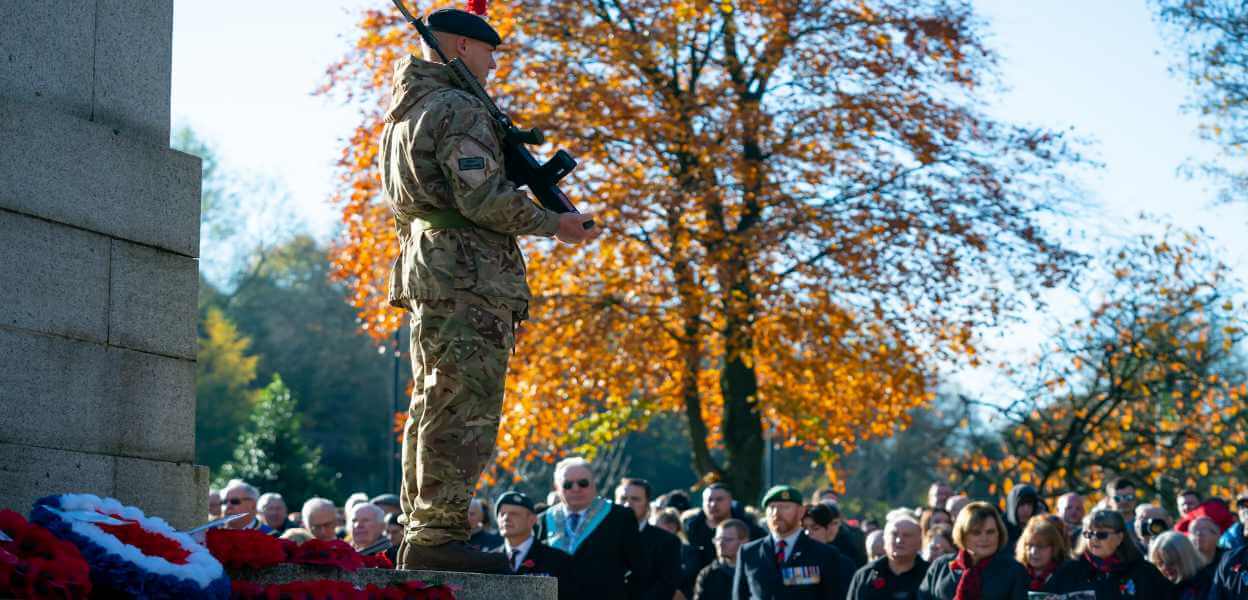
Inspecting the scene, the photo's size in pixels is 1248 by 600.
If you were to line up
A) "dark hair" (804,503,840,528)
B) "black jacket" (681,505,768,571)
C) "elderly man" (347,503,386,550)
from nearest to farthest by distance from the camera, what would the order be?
1. "elderly man" (347,503,386,550)
2. "dark hair" (804,503,840,528)
3. "black jacket" (681,505,768,571)

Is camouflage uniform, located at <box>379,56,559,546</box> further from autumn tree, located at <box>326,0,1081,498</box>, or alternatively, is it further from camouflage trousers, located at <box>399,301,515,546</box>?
autumn tree, located at <box>326,0,1081,498</box>

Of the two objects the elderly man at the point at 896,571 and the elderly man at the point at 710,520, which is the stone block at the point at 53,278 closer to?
the elderly man at the point at 896,571

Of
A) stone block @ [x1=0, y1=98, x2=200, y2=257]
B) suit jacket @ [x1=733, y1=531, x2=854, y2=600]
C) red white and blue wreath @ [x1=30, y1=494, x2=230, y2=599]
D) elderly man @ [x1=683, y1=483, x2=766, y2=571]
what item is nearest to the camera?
red white and blue wreath @ [x1=30, y1=494, x2=230, y2=599]

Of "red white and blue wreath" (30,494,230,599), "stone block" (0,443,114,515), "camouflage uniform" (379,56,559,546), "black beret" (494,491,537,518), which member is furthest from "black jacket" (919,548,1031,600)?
"red white and blue wreath" (30,494,230,599)

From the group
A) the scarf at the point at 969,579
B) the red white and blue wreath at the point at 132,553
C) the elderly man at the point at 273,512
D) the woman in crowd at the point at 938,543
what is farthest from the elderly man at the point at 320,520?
the red white and blue wreath at the point at 132,553

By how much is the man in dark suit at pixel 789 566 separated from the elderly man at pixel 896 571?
23 cm

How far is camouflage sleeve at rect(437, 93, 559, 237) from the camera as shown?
6156 mm

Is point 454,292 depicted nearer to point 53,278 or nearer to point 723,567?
point 53,278

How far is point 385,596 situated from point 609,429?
17283 mm

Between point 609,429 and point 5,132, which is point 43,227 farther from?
point 609,429

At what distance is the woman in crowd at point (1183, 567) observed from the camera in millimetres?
Result: 11117

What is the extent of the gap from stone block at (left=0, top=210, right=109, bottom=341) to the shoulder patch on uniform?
1.38 metres

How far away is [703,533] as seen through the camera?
1432 cm

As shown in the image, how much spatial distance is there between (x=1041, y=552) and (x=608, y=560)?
2806 millimetres
